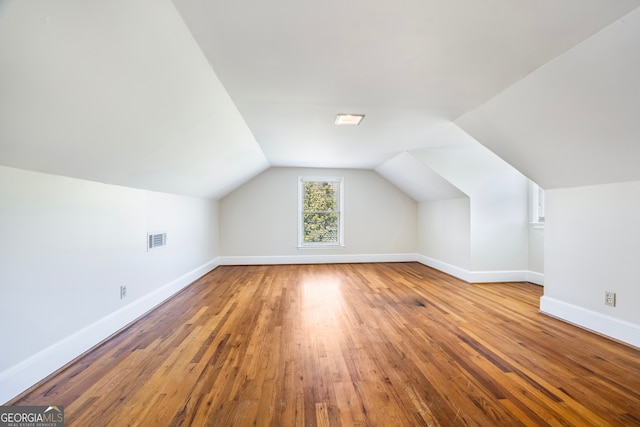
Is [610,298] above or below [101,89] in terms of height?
below

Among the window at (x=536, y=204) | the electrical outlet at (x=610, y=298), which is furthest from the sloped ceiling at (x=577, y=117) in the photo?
the window at (x=536, y=204)

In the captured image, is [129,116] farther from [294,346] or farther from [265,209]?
[265,209]

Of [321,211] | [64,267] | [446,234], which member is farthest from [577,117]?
[321,211]

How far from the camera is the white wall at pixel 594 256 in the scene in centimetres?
246

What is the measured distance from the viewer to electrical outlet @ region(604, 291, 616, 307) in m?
2.56

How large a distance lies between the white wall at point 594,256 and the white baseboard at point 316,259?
135 inches

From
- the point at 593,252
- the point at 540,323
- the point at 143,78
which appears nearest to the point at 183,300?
the point at 143,78

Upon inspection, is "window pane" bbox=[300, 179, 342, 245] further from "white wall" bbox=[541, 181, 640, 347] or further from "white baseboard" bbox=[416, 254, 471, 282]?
"white wall" bbox=[541, 181, 640, 347]

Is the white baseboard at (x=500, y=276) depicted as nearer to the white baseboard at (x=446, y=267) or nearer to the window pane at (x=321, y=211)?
the white baseboard at (x=446, y=267)

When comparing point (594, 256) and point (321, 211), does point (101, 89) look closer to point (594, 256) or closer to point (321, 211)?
point (594, 256)

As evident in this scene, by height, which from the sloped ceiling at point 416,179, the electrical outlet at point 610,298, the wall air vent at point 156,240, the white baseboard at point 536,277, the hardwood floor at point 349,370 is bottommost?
the hardwood floor at point 349,370

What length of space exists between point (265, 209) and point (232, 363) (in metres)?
4.33

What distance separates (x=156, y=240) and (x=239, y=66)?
2404mm

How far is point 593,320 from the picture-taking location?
106 inches
